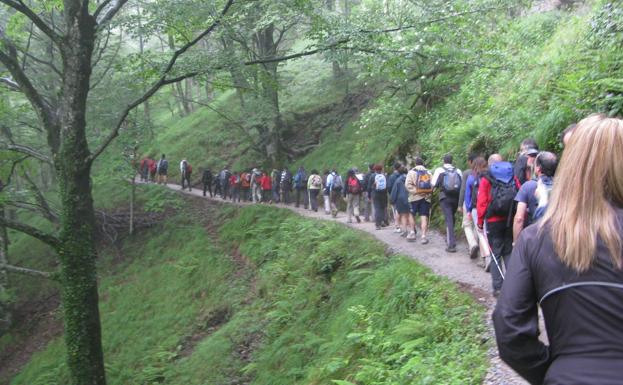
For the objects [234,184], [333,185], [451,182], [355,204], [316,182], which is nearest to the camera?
[451,182]

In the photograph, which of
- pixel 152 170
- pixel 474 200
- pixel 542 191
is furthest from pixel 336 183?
pixel 152 170

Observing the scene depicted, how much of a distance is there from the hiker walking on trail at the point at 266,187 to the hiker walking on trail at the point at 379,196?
29.1 ft

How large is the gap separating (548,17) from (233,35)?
10.9 meters

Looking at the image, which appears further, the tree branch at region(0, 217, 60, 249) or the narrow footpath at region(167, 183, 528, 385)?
the tree branch at region(0, 217, 60, 249)

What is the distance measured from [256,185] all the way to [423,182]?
13.2 m

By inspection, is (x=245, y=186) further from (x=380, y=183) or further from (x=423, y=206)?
(x=423, y=206)

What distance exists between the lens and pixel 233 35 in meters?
10.4

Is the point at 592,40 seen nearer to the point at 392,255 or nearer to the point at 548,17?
the point at 392,255

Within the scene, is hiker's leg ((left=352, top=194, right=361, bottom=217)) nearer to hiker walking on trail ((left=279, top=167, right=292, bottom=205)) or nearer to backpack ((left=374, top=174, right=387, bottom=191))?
backpack ((left=374, top=174, right=387, bottom=191))

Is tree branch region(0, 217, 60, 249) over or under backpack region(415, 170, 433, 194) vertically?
under

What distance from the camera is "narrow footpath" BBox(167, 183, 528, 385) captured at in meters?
4.86

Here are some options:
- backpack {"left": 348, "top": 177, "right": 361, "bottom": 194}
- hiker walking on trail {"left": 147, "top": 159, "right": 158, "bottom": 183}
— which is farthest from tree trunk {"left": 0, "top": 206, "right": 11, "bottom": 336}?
backpack {"left": 348, "top": 177, "right": 361, "bottom": 194}

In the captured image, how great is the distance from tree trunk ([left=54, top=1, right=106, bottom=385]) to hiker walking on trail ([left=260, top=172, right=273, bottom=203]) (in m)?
13.9

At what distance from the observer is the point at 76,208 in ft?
27.6
